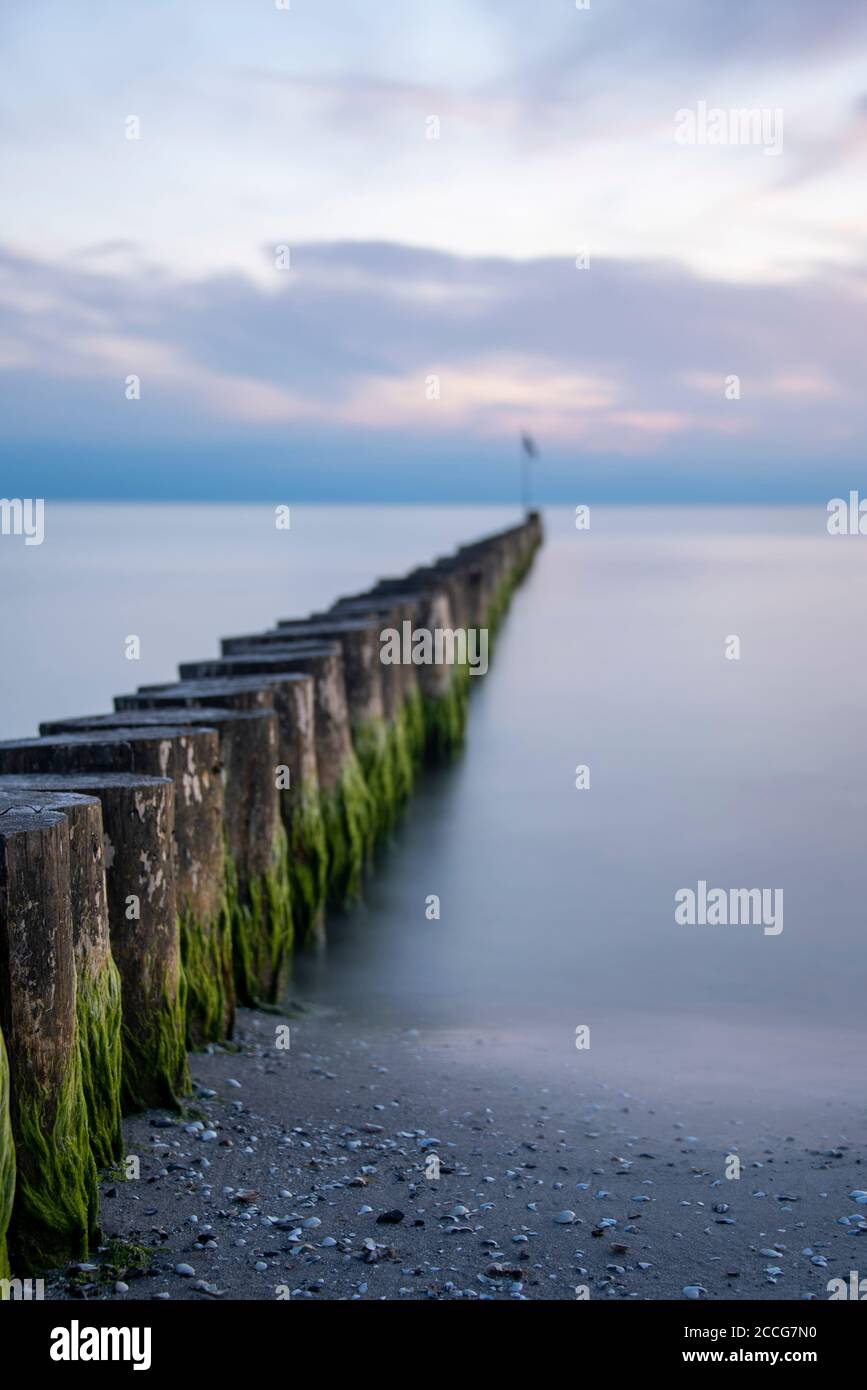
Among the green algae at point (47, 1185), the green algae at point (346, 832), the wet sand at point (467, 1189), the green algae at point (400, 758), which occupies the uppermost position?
the green algae at point (400, 758)

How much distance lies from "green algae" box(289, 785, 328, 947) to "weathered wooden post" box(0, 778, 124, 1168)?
271 centimetres

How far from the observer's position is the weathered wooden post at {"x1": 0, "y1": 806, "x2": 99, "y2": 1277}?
3.04 m

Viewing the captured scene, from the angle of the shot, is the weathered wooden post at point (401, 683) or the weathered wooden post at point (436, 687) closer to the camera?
the weathered wooden post at point (401, 683)

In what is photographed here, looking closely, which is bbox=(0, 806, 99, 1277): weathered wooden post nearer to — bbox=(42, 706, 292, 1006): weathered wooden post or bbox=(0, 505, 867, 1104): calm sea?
bbox=(42, 706, 292, 1006): weathered wooden post

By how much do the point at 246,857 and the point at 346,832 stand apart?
78.8 inches

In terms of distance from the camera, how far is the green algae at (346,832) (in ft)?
23.2

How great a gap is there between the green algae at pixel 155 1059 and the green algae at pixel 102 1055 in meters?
0.32

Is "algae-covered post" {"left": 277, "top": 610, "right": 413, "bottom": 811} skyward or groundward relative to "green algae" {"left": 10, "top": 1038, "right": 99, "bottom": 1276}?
skyward

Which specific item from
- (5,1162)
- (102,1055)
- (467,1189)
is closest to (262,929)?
(102,1055)

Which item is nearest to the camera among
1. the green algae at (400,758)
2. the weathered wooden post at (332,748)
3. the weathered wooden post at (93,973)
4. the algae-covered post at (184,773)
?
the weathered wooden post at (93,973)

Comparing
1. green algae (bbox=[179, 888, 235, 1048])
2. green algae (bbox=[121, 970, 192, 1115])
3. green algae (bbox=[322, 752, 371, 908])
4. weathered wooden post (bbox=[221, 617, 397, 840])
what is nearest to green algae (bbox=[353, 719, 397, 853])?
weathered wooden post (bbox=[221, 617, 397, 840])

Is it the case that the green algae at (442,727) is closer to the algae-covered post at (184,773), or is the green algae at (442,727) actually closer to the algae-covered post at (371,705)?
the algae-covered post at (371,705)

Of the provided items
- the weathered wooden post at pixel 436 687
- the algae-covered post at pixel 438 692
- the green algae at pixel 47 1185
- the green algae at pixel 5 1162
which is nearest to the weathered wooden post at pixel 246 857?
the green algae at pixel 47 1185

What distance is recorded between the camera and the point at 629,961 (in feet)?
21.9
